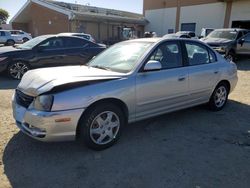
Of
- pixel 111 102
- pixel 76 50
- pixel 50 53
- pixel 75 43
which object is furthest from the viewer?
pixel 75 43

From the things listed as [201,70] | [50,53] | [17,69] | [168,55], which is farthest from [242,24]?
[168,55]

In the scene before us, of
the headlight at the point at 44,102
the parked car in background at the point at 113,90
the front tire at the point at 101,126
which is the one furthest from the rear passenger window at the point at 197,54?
the headlight at the point at 44,102

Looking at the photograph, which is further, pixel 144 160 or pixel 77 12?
pixel 77 12

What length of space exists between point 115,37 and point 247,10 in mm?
14479

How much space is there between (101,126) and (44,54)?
5894mm

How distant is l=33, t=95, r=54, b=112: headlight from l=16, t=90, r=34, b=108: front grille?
20cm

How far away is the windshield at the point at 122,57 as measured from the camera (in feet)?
13.8

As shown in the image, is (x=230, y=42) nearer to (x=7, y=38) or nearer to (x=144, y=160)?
(x=144, y=160)

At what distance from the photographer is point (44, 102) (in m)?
3.37

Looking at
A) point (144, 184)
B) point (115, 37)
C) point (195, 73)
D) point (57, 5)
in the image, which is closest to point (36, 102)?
point (144, 184)

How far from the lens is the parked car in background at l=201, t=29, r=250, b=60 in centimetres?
1348

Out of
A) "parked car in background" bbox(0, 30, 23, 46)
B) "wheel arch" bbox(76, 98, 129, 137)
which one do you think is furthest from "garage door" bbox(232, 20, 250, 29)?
"wheel arch" bbox(76, 98, 129, 137)

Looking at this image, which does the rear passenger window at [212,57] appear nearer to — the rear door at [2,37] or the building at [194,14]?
the building at [194,14]

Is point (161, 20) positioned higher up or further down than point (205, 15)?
further down
